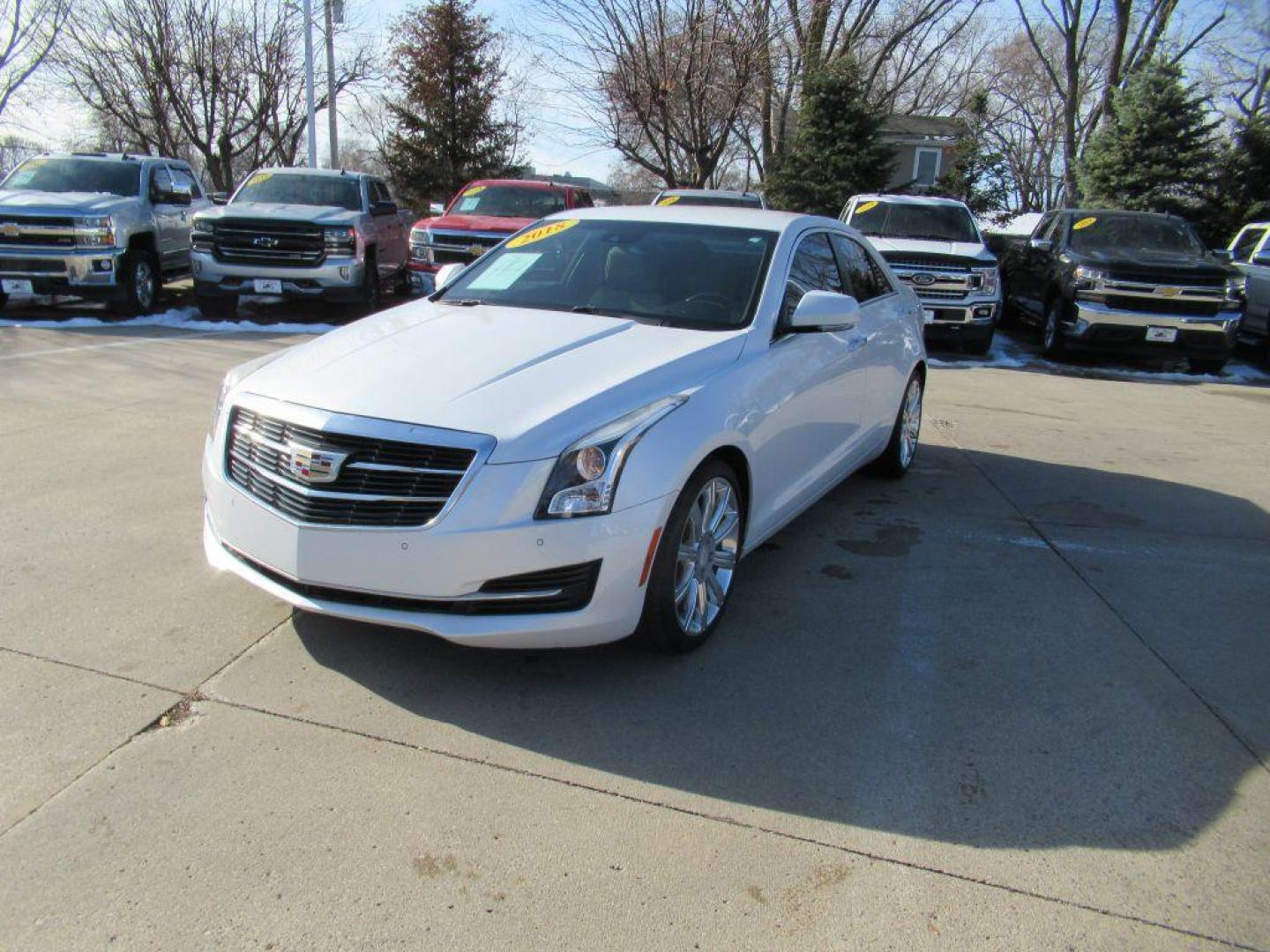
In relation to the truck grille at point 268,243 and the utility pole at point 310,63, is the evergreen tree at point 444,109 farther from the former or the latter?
the truck grille at point 268,243

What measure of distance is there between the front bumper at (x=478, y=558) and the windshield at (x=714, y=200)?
11810 millimetres

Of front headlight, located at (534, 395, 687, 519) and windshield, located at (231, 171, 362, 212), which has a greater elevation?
windshield, located at (231, 171, 362, 212)

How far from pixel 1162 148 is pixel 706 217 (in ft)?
62.3

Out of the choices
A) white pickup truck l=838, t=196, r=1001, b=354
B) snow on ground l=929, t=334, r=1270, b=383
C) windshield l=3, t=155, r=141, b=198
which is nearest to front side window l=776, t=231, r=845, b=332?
white pickup truck l=838, t=196, r=1001, b=354

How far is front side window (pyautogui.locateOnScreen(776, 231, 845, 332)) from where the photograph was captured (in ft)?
15.0

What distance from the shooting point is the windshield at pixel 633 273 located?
4492 mm

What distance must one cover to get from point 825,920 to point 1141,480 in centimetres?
547

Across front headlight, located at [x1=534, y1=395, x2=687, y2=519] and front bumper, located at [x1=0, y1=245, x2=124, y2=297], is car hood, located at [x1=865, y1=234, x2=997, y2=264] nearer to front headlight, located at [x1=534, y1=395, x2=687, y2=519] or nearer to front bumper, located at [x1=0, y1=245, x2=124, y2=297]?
front bumper, located at [x1=0, y1=245, x2=124, y2=297]

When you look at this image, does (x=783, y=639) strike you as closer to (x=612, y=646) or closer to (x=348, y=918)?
(x=612, y=646)

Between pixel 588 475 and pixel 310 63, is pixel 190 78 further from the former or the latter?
pixel 588 475

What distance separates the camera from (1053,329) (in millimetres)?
12945

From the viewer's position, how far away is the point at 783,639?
402 centimetres

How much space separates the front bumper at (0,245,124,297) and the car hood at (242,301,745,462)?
9295mm

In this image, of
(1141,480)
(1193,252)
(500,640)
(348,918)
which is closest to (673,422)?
(500,640)
